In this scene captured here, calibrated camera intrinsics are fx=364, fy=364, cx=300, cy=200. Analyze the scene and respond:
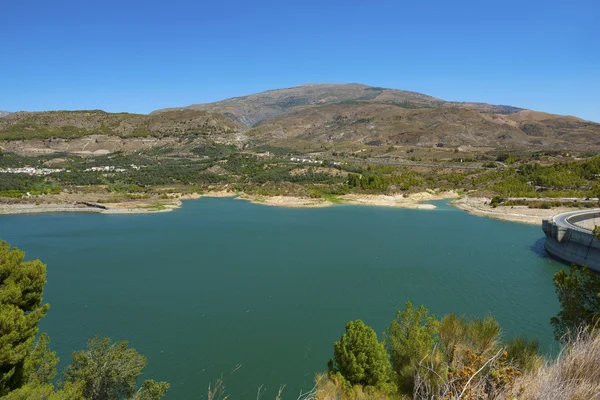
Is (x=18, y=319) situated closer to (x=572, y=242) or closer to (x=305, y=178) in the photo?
(x=572, y=242)

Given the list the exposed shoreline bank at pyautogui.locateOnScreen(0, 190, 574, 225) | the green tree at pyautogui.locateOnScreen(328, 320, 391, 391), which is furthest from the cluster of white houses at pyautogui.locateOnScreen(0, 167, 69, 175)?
the green tree at pyautogui.locateOnScreen(328, 320, 391, 391)

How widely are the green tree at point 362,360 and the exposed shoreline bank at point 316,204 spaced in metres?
48.4

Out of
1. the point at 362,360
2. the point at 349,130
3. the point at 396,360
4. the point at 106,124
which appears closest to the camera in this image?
the point at 362,360

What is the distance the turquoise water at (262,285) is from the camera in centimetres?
1816

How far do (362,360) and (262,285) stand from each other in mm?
16319

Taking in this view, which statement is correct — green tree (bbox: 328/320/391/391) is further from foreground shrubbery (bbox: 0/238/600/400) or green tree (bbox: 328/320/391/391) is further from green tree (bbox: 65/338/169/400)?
green tree (bbox: 65/338/169/400)

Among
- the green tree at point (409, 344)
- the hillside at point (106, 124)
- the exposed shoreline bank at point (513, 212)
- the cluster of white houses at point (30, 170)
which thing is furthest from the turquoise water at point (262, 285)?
the hillside at point (106, 124)

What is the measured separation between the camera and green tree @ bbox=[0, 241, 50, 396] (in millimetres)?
8562

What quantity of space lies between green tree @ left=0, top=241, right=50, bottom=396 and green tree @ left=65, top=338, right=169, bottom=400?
846 millimetres

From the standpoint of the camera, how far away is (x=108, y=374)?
11.6 m

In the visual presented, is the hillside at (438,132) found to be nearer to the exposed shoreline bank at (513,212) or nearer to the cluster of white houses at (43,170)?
the cluster of white houses at (43,170)

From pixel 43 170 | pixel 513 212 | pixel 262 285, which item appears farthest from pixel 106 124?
pixel 513 212

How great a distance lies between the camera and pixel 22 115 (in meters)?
160

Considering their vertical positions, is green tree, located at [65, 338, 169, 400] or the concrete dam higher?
the concrete dam
